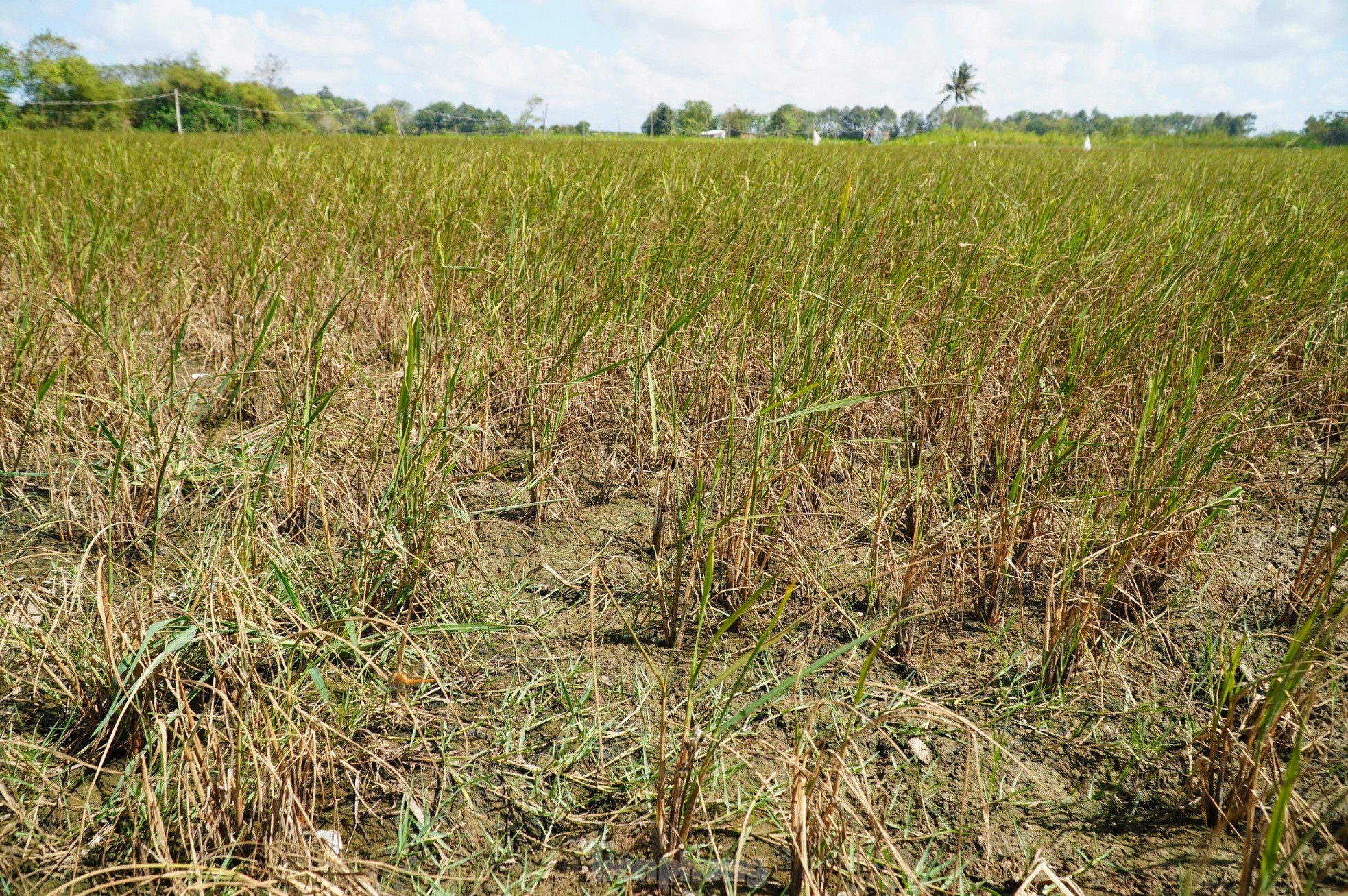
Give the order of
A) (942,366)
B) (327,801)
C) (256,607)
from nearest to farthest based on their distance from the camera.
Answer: (327,801) → (256,607) → (942,366)

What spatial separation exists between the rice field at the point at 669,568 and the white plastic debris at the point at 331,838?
11 mm

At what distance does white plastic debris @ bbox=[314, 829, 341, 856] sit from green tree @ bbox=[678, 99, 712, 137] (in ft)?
127

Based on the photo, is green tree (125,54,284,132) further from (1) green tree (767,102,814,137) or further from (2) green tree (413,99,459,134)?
(1) green tree (767,102,814,137)

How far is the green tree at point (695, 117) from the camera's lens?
38000 mm

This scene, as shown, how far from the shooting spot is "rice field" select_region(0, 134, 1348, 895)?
39.9 inches

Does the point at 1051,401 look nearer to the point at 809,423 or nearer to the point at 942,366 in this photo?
the point at 942,366

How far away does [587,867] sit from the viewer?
1017mm

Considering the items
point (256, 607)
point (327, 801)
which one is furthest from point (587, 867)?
point (256, 607)

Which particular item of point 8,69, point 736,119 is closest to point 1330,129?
point 736,119

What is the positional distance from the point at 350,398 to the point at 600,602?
2.63ft

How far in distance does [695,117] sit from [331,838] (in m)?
47.1

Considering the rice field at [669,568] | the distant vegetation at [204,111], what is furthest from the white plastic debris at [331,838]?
the distant vegetation at [204,111]

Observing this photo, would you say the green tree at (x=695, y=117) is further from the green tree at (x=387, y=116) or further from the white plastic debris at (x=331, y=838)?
the white plastic debris at (x=331, y=838)

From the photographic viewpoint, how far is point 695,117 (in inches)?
1727
